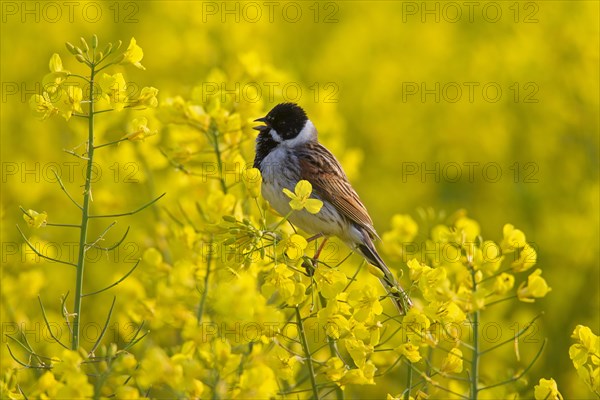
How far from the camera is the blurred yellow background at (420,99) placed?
550cm

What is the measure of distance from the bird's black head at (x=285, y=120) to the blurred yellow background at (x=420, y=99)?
0.13 m

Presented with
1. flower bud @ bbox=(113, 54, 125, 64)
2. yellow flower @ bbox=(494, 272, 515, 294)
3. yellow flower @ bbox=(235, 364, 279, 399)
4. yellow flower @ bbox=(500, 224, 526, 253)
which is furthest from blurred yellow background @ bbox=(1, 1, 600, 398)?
yellow flower @ bbox=(494, 272, 515, 294)

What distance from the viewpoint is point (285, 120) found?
4305 mm

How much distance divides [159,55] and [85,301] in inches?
128

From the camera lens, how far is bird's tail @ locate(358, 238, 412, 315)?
2.66 metres

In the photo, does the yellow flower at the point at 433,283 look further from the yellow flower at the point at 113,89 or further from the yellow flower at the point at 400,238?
the yellow flower at the point at 113,89

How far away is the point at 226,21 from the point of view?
23.0ft

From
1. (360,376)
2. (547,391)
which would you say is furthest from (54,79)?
(547,391)

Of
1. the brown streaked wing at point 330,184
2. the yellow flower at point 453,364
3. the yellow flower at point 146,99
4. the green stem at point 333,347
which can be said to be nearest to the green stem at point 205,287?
the green stem at point 333,347

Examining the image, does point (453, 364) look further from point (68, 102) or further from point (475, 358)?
point (68, 102)

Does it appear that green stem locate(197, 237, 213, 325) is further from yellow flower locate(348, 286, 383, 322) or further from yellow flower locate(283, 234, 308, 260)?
yellow flower locate(348, 286, 383, 322)

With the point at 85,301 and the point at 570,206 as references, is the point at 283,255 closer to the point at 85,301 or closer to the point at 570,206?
the point at 85,301

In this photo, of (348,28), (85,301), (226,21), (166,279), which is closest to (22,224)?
(85,301)

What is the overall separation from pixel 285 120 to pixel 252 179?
56.6 inches
